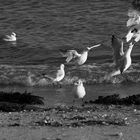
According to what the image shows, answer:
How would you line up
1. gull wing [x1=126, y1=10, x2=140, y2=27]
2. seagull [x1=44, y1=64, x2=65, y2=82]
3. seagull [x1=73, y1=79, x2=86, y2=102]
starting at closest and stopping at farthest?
seagull [x1=73, y1=79, x2=86, y2=102]
gull wing [x1=126, y1=10, x2=140, y2=27]
seagull [x1=44, y1=64, x2=65, y2=82]

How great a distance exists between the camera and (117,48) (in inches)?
453

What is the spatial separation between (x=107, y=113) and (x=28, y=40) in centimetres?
861

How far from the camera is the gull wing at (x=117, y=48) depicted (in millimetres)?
11445

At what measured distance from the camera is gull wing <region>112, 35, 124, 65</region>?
451 inches

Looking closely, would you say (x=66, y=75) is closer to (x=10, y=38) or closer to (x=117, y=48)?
(x=117, y=48)

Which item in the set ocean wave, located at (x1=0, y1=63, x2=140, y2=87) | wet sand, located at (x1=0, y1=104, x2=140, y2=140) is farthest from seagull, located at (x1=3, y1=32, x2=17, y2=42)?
wet sand, located at (x1=0, y1=104, x2=140, y2=140)

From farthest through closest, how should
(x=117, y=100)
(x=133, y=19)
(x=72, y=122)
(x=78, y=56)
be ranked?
1. (x=78, y=56)
2. (x=133, y=19)
3. (x=117, y=100)
4. (x=72, y=122)

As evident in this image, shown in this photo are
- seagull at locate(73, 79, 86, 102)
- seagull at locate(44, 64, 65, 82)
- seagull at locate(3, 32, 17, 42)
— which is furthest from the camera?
seagull at locate(3, 32, 17, 42)

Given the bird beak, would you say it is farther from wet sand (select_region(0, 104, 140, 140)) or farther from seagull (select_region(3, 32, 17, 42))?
seagull (select_region(3, 32, 17, 42))

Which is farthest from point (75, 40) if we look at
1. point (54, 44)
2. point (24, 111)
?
point (24, 111)

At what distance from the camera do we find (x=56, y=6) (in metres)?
21.6

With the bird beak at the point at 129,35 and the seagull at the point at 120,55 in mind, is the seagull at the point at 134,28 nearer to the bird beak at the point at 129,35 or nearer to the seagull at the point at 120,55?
the bird beak at the point at 129,35

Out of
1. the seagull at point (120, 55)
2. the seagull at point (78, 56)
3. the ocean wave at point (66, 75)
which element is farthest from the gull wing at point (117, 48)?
the ocean wave at point (66, 75)

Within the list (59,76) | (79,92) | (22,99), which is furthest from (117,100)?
(59,76)
